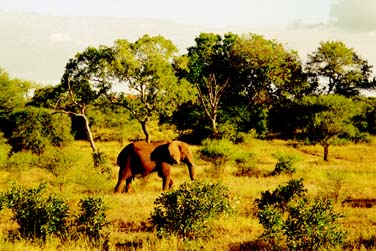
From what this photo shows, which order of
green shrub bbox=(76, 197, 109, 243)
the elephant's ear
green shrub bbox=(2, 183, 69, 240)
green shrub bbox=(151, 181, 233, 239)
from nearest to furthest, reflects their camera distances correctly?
green shrub bbox=(151, 181, 233, 239) < green shrub bbox=(76, 197, 109, 243) < green shrub bbox=(2, 183, 69, 240) < the elephant's ear

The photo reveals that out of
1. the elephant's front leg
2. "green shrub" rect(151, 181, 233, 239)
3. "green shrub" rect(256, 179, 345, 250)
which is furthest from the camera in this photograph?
the elephant's front leg

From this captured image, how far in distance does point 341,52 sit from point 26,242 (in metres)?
50.3

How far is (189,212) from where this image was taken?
443 inches

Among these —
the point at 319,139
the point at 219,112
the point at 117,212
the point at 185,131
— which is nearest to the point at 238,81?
the point at 219,112

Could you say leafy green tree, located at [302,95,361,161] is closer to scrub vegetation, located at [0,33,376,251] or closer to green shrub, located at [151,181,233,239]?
scrub vegetation, located at [0,33,376,251]

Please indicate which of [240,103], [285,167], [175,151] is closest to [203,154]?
[285,167]

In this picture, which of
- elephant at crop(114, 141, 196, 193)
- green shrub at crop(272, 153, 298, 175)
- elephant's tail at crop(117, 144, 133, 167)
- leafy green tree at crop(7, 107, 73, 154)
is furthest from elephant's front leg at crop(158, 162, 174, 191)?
leafy green tree at crop(7, 107, 73, 154)

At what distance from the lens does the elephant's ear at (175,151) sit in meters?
19.7

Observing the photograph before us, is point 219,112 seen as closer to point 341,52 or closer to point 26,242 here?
point 341,52

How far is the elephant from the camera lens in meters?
19.4

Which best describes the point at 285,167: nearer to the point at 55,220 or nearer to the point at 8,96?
the point at 55,220

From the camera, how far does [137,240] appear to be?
37.4 ft

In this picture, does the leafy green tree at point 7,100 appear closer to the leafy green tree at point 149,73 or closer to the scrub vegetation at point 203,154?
the scrub vegetation at point 203,154

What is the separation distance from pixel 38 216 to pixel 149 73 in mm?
20145
